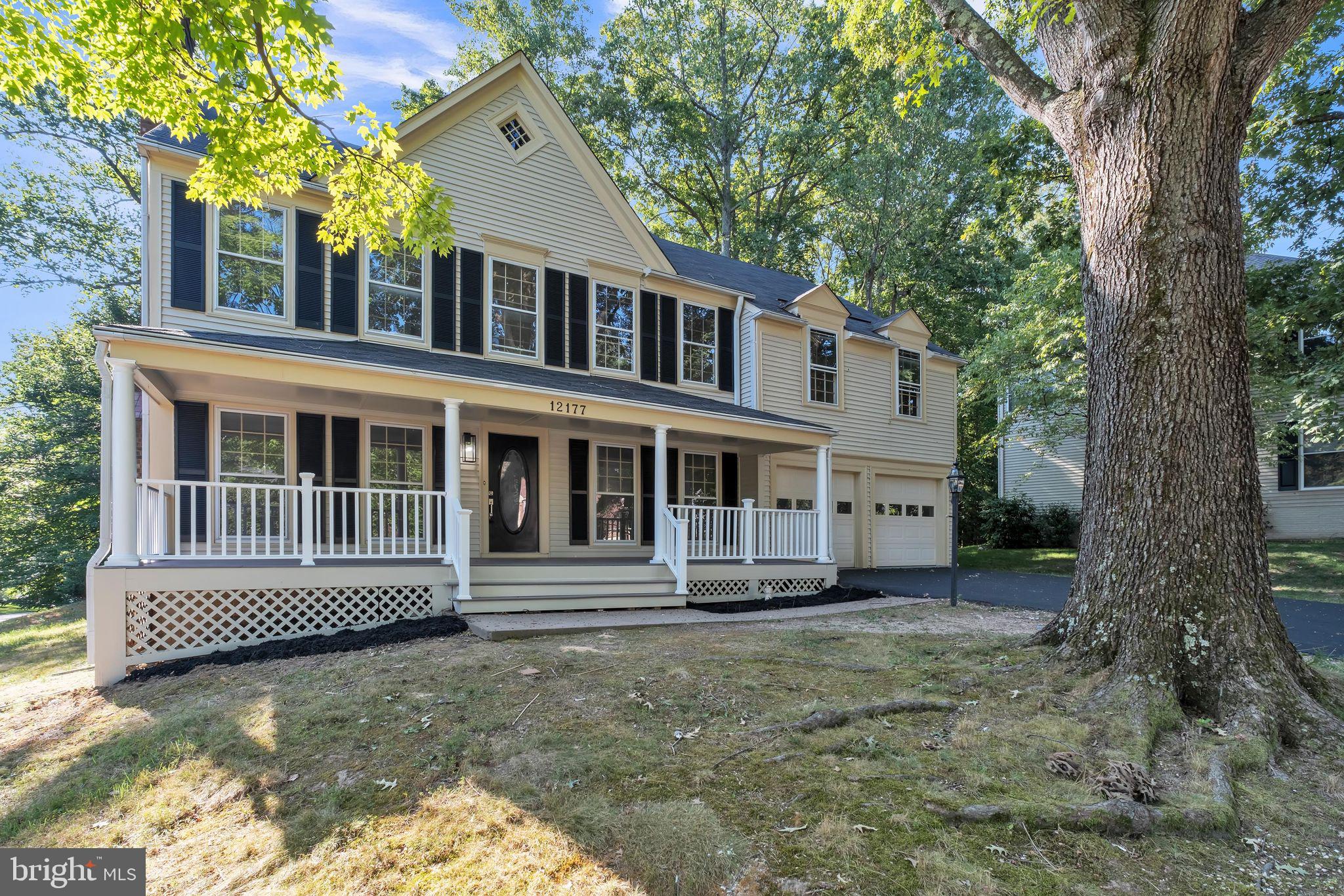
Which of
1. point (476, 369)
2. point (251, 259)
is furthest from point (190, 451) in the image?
point (476, 369)

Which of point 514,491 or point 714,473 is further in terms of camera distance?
point 714,473

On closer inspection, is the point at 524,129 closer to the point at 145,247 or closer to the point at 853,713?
the point at 145,247

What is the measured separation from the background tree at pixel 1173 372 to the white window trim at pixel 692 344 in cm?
787

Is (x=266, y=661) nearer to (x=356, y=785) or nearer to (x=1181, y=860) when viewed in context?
(x=356, y=785)

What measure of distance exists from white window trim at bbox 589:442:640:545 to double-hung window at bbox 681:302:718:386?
192 centimetres

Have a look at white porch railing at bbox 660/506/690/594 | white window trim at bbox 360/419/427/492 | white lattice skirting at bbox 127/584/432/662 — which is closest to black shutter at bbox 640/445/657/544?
white porch railing at bbox 660/506/690/594

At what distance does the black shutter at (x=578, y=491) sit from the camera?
35.6ft

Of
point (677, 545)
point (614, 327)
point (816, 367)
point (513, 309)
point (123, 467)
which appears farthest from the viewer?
point (816, 367)

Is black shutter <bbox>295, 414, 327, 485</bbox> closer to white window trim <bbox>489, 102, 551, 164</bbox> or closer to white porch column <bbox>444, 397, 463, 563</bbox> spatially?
white porch column <bbox>444, 397, 463, 563</bbox>

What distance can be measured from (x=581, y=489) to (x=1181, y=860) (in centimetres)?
918

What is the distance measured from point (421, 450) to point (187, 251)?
3.72 m

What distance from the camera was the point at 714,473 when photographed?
41.6 ft

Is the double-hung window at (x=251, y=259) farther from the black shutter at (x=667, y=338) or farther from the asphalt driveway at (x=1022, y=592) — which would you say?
the asphalt driveway at (x=1022, y=592)

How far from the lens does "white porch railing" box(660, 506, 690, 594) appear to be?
30.9 ft
